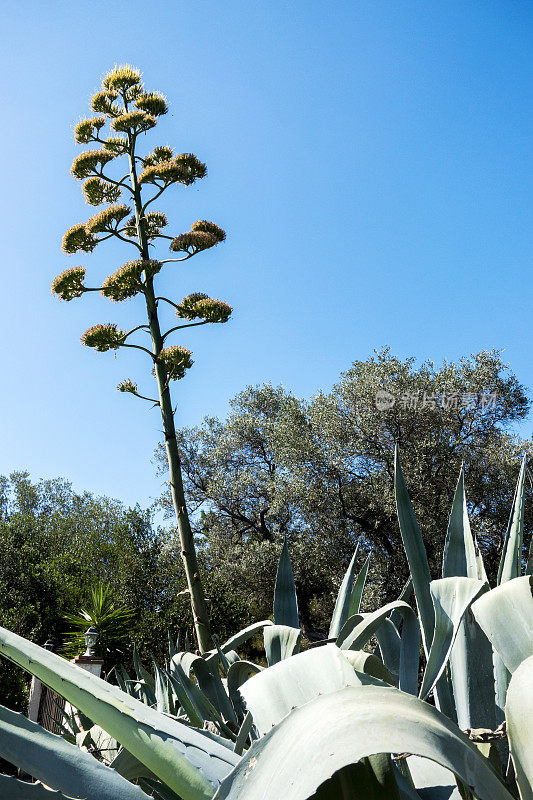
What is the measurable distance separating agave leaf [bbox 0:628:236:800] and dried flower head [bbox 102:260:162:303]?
3.84 metres

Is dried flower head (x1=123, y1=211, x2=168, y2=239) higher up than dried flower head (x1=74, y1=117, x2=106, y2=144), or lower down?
lower down

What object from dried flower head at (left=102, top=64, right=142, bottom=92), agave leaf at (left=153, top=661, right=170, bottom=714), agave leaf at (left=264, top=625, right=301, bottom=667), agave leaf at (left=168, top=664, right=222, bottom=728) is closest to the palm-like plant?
dried flower head at (left=102, top=64, right=142, bottom=92)

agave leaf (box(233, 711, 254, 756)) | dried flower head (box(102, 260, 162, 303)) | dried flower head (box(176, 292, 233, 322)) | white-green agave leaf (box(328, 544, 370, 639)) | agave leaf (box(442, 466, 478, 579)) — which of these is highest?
dried flower head (box(102, 260, 162, 303))

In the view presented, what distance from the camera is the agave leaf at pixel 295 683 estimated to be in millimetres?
493

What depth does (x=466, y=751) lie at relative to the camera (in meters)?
0.38

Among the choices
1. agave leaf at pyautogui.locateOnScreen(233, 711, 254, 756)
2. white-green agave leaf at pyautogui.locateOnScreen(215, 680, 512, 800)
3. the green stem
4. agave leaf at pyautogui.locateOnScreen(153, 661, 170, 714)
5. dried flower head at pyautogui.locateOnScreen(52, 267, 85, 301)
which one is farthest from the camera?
dried flower head at pyautogui.locateOnScreen(52, 267, 85, 301)

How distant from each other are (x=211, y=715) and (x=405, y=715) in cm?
69

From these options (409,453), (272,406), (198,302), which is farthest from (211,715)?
(272,406)

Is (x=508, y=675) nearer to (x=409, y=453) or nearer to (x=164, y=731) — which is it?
(x=164, y=731)

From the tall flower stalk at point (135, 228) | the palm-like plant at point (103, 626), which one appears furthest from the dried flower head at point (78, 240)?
the palm-like plant at point (103, 626)

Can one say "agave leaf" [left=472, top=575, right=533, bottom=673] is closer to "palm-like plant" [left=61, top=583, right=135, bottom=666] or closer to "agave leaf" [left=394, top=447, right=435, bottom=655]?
"agave leaf" [left=394, top=447, right=435, bottom=655]

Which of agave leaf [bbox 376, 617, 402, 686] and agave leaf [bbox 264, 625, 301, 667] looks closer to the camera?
agave leaf [bbox 264, 625, 301, 667]

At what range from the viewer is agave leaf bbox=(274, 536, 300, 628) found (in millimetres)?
1196

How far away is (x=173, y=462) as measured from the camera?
141 inches
